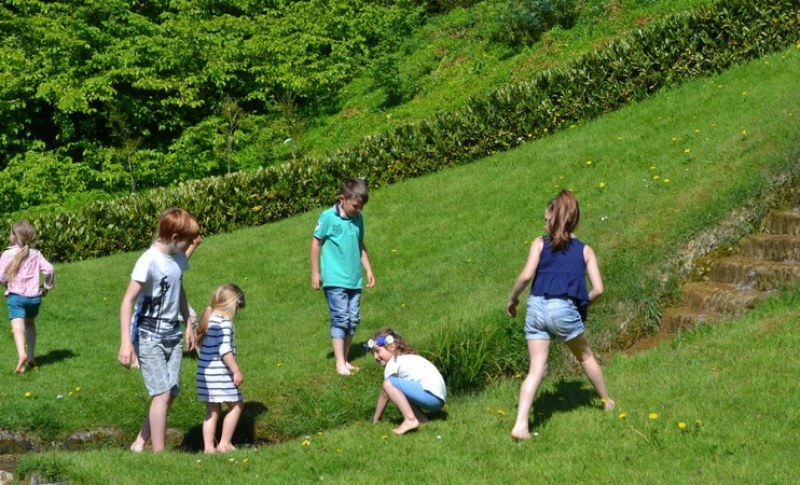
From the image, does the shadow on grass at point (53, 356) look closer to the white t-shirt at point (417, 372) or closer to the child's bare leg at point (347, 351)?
the child's bare leg at point (347, 351)

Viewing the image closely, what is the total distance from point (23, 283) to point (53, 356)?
89 cm

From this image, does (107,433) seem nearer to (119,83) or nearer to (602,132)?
(602,132)

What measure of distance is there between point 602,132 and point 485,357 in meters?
6.33

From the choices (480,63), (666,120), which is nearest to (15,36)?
(480,63)

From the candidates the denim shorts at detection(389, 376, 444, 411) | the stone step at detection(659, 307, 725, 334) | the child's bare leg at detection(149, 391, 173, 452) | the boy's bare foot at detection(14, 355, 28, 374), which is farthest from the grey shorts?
the stone step at detection(659, 307, 725, 334)

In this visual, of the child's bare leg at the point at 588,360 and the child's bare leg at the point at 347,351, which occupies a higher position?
the child's bare leg at the point at 588,360

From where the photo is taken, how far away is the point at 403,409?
24.5ft

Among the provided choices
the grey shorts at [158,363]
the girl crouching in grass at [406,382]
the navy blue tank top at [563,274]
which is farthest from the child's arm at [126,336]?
the navy blue tank top at [563,274]

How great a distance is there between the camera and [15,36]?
22625 millimetres

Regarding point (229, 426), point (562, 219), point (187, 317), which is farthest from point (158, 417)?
point (562, 219)

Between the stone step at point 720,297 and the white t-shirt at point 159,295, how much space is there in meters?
4.86

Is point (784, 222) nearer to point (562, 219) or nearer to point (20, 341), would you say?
point (562, 219)

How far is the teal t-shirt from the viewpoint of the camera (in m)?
9.32

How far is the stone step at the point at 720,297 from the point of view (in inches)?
368
